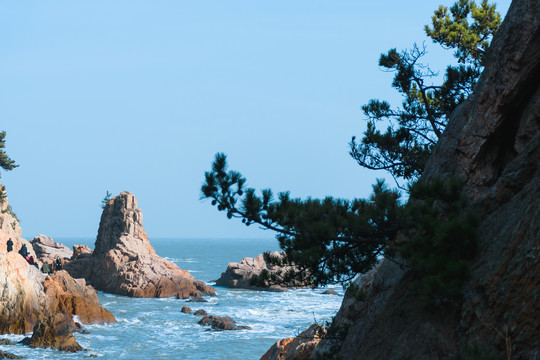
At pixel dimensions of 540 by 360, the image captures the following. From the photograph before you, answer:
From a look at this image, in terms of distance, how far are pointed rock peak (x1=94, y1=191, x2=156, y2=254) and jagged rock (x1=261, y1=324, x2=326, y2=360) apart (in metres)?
43.3

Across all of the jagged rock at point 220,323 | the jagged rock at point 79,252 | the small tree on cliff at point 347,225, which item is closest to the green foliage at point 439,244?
the small tree on cliff at point 347,225

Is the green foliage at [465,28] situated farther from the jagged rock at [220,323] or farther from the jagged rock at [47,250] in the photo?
the jagged rock at [47,250]

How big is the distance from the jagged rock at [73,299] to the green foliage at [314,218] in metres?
27.9

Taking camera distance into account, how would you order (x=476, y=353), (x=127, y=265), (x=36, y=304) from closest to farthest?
(x=476, y=353), (x=36, y=304), (x=127, y=265)

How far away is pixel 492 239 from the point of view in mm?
6953

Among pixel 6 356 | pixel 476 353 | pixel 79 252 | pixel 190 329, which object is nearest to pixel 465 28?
pixel 476 353

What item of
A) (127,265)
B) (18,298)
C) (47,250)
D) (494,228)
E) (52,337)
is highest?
(47,250)

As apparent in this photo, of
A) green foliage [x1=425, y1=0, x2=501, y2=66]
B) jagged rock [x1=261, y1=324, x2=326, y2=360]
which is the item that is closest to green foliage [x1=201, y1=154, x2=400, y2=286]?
jagged rock [x1=261, y1=324, x2=326, y2=360]

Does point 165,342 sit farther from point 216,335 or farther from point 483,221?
point 483,221

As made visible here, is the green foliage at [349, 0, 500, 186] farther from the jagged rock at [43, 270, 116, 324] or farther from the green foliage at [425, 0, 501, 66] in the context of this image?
the jagged rock at [43, 270, 116, 324]

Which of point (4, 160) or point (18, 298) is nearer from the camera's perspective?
point (18, 298)

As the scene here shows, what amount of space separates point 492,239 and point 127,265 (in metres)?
52.2

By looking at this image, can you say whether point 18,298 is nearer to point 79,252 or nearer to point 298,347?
point 298,347

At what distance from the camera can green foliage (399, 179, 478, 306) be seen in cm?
677
